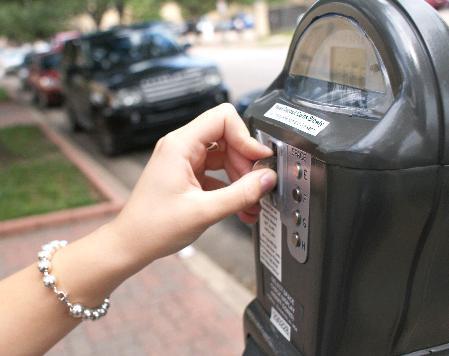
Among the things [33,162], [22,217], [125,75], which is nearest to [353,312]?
[22,217]

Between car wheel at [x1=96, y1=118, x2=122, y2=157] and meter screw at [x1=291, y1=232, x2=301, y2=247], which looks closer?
meter screw at [x1=291, y1=232, x2=301, y2=247]

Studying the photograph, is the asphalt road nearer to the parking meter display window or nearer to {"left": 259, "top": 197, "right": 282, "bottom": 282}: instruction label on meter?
{"left": 259, "top": 197, "right": 282, "bottom": 282}: instruction label on meter

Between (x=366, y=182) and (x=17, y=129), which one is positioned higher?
(x=366, y=182)

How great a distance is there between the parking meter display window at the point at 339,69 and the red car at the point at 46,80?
43.5ft

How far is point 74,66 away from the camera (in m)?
8.48

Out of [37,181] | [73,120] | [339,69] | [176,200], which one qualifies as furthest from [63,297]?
[73,120]

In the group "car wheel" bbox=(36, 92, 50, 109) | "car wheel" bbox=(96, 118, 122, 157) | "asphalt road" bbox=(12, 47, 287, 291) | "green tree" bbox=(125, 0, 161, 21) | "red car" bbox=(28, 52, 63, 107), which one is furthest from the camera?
"green tree" bbox=(125, 0, 161, 21)

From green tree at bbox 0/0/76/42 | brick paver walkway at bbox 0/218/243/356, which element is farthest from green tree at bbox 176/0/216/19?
brick paver walkway at bbox 0/218/243/356

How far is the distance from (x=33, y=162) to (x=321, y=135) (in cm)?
685

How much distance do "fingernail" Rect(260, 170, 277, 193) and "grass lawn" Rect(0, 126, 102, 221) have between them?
4.32m

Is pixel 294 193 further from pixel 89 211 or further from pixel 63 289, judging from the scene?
pixel 89 211

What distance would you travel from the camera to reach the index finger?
123 centimetres

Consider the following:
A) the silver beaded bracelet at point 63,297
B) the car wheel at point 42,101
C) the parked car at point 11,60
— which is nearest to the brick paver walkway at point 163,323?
the silver beaded bracelet at point 63,297

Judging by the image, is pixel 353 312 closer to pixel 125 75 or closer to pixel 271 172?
pixel 271 172
